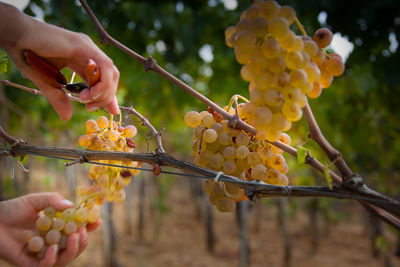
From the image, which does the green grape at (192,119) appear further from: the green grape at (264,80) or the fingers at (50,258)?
the fingers at (50,258)

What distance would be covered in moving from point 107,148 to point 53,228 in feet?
0.79

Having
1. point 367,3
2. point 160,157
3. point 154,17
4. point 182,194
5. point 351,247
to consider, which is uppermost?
point 182,194

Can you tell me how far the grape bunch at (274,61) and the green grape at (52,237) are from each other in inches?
21.7

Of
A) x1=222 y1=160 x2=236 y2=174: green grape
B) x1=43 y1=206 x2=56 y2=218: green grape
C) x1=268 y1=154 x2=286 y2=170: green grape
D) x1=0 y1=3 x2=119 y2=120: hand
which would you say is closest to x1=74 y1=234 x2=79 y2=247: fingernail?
x1=43 y1=206 x2=56 y2=218: green grape

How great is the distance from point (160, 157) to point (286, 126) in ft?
0.88

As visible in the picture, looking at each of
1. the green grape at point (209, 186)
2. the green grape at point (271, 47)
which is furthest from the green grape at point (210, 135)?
the green grape at point (271, 47)

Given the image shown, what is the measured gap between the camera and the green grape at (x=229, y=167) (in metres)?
0.63

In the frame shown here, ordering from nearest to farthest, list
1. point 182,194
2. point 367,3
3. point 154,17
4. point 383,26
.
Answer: point 367,3, point 383,26, point 154,17, point 182,194

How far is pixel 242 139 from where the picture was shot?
618mm

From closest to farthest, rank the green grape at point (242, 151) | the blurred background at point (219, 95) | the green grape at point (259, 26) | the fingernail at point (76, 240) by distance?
the green grape at point (259, 26), the green grape at point (242, 151), the fingernail at point (76, 240), the blurred background at point (219, 95)

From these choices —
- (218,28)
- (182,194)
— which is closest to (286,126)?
(218,28)

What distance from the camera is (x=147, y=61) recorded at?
604 millimetres

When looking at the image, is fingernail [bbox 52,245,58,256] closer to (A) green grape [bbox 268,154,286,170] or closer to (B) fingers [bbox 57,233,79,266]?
(B) fingers [bbox 57,233,79,266]

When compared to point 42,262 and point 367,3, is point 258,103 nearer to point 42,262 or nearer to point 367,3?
point 42,262
